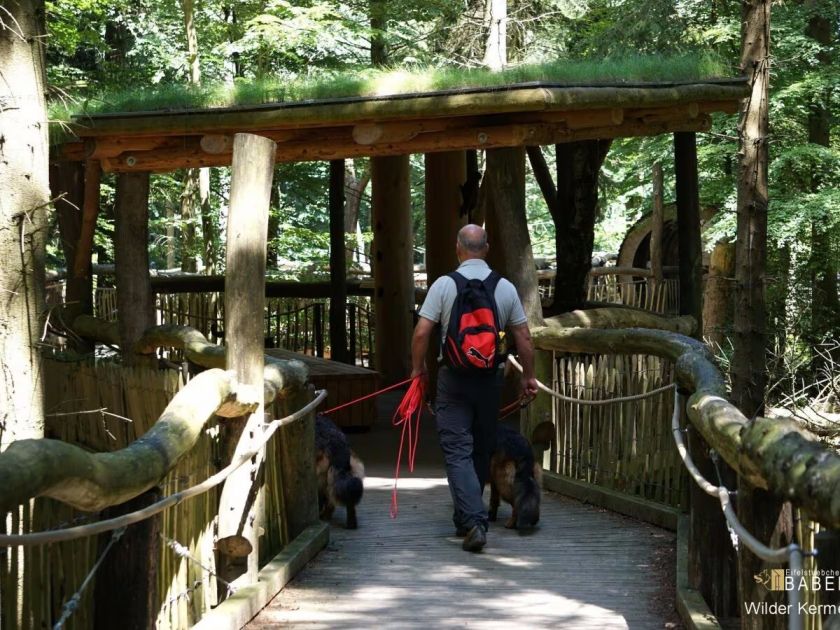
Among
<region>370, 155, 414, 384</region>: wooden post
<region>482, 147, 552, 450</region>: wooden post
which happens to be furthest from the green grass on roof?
<region>370, 155, 414, 384</region>: wooden post

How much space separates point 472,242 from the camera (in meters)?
6.82

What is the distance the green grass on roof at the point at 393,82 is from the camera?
8.74 m

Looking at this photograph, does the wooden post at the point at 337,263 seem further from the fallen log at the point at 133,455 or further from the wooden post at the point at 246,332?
the wooden post at the point at 246,332

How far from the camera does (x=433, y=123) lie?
9.29 metres

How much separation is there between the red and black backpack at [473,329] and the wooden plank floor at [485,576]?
1105 mm

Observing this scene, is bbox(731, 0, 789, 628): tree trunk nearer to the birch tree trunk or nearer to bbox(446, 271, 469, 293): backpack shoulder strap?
bbox(446, 271, 469, 293): backpack shoulder strap

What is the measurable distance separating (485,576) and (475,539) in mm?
446

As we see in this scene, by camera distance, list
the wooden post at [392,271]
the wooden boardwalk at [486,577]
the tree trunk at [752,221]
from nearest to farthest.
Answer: the wooden boardwalk at [486,577]
the tree trunk at [752,221]
the wooden post at [392,271]

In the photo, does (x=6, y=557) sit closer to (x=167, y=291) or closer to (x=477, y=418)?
(x=477, y=418)

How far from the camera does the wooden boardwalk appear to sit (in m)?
5.57

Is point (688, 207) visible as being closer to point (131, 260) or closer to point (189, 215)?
point (131, 260)

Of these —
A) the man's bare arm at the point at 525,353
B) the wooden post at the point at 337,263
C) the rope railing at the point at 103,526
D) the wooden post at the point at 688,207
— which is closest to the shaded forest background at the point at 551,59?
the wooden post at the point at 337,263

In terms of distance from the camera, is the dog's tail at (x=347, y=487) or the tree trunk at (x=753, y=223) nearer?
the dog's tail at (x=347, y=487)

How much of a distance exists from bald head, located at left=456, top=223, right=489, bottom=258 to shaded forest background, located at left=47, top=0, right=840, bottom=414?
589 cm
